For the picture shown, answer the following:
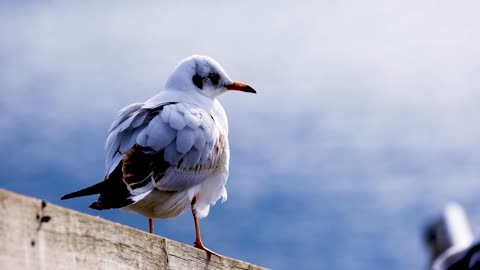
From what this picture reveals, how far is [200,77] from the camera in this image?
467 cm

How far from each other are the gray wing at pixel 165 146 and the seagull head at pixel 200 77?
1.23 ft

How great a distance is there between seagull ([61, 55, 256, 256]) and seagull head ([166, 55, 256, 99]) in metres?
0.13

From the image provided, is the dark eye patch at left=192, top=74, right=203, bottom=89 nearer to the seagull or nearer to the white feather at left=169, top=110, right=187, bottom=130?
the seagull

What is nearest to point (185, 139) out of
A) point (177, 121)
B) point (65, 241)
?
point (177, 121)

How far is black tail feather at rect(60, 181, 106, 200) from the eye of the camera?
10.3ft

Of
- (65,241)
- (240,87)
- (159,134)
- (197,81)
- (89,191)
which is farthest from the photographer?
(240,87)

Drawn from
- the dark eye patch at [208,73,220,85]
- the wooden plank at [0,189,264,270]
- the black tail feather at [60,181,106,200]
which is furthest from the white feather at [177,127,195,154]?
the wooden plank at [0,189,264,270]

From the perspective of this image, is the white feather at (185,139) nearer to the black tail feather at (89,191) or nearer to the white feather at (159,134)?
the white feather at (159,134)

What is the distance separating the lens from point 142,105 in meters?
4.22

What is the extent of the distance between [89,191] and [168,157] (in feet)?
2.30

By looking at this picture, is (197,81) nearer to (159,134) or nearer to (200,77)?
(200,77)

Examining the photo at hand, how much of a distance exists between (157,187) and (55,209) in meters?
1.56

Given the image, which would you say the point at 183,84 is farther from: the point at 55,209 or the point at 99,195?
the point at 55,209

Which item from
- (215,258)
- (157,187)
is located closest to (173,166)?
(157,187)
